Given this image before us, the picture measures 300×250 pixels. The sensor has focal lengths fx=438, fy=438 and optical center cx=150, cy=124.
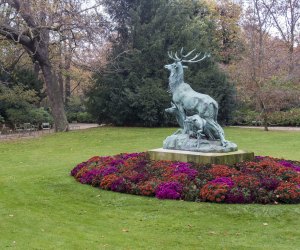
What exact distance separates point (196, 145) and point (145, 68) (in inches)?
768

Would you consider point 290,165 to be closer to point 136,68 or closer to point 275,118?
point 136,68

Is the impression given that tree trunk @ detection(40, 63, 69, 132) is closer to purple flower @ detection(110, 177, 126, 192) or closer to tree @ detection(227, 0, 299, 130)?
tree @ detection(227, 0, 299, 130)

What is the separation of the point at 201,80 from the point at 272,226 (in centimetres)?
2401

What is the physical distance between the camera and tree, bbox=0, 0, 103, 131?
971 inches

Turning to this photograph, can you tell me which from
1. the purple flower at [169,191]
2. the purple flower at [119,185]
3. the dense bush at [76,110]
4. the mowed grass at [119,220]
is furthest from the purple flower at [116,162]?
the dense bush at [76,110]

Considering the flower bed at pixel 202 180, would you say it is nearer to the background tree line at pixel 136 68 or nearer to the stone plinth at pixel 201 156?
the stone plinth at pixel 201 156


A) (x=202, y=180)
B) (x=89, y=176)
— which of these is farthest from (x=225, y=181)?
(x=89, y=176)

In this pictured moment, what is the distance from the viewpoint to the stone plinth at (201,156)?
472 inches

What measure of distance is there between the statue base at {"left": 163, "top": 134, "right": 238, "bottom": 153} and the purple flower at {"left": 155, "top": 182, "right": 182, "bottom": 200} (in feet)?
7.68

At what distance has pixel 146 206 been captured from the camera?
9625mm

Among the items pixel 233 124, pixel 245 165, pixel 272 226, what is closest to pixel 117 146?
pixel 245 165

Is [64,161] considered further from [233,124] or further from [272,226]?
[233,124]

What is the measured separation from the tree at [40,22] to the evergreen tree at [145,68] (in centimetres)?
490

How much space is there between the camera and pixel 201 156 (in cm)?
1212
